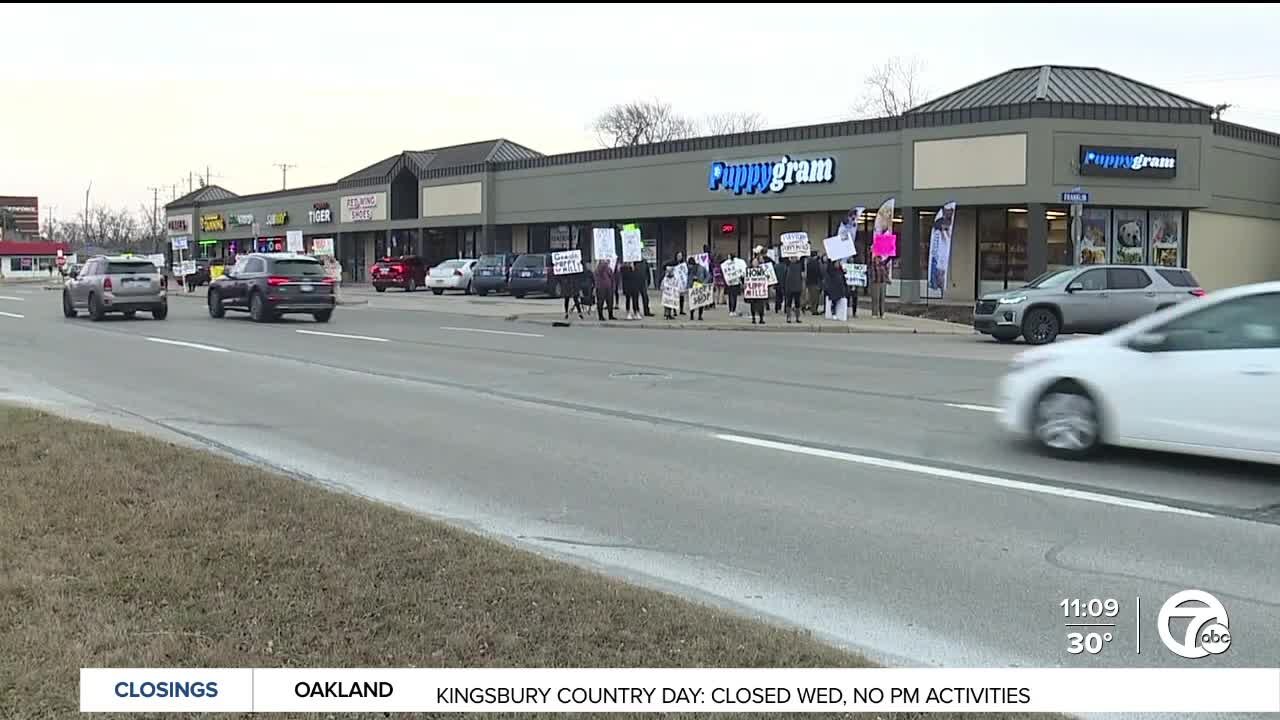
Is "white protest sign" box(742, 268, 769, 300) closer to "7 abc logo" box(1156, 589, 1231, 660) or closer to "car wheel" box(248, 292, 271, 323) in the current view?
"car wheel" box(248, 292, 271, 323)

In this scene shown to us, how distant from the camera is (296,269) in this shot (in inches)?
1091

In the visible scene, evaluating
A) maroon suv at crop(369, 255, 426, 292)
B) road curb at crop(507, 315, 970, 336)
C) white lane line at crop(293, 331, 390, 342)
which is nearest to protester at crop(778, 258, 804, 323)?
road curb at crop(507, 315, 970, 336)

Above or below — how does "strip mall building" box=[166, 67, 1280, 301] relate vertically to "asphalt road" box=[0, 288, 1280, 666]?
above

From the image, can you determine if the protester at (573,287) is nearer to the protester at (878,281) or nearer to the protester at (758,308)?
the protester at (758,308)

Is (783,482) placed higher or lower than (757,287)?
lower

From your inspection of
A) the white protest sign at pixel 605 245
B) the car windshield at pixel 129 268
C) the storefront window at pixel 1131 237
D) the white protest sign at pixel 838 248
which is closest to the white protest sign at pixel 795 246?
the white protest sign at pixel 838 248

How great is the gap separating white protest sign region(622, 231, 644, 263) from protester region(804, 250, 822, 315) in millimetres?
4485

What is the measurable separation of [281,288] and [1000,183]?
21.2m

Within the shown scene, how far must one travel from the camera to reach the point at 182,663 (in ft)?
14.8

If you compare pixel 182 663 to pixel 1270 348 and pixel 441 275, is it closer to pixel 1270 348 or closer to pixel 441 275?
pixel 1270 348

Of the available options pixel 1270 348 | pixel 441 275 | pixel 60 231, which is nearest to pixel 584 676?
pixel 1270 348

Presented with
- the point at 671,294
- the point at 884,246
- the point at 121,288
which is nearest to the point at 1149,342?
the point at 671,294

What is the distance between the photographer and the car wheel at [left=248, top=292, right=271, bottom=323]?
89.7ft

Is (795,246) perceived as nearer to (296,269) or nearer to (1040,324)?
(1040,324)
